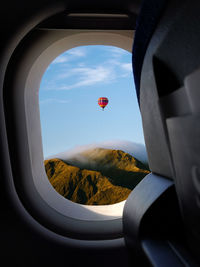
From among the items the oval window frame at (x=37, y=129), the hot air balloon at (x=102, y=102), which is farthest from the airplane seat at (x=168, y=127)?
the hot air balloon at (x=102, y=102)

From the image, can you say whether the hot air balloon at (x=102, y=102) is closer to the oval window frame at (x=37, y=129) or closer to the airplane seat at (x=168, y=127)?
the oval window frame at (x=37, y=129)

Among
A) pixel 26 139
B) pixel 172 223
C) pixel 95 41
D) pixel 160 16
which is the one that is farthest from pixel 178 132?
pixel 95 41

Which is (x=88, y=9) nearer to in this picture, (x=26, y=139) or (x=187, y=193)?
(x=26, y=139)

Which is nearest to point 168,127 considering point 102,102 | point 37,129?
point 37,129

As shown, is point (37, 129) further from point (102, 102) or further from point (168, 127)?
point (102, 102)

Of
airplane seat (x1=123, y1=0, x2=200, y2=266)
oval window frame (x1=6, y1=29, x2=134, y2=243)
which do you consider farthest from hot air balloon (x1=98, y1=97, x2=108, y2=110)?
airplane seat (x1=123, y1=0, x2=200, y2=266)

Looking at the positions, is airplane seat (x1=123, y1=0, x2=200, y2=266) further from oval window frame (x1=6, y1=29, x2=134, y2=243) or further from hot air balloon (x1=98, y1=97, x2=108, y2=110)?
hot air balloon (x1=98, y1=97, x2=108, y2=110)

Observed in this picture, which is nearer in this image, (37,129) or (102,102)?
(37,129)

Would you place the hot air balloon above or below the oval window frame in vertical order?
above
